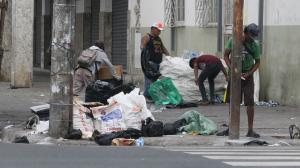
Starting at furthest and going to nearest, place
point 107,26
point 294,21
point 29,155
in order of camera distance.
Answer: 1. point 107,26
2. point 294,21
3. point 29,155

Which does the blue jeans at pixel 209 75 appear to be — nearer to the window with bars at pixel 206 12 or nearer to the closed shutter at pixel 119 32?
the window with bars at pixel 206 12

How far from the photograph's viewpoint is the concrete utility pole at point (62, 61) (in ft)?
42.4

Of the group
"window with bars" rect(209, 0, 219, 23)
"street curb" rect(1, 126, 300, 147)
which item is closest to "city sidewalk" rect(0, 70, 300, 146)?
"street curb" rect(1, 126, 300, 147)

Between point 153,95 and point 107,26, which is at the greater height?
point 107,26

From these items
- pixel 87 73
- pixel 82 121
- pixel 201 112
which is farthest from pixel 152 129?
pixel 201 112

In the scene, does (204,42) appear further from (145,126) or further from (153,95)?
(145,126)

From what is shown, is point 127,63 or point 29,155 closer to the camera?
point 29,155

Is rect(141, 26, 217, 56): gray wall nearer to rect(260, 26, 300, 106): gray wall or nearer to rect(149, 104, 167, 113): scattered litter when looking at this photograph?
rect(260, 26, 300, 106): gray wall

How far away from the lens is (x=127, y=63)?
26.2 m

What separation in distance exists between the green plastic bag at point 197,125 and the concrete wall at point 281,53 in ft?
14.6

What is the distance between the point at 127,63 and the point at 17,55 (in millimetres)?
4476

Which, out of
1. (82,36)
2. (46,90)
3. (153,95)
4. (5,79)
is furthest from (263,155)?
(82,36)

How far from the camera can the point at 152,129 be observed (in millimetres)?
12805

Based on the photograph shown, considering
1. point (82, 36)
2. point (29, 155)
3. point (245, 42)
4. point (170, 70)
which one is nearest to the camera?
point (29, 155)
